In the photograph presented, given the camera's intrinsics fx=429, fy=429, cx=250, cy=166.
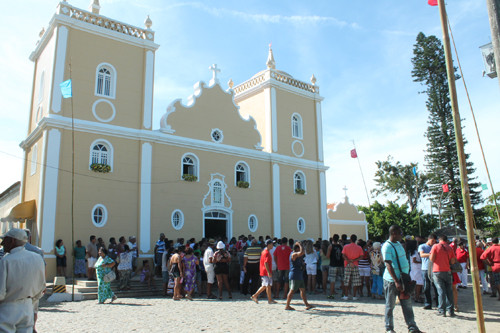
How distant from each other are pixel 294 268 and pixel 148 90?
10989 millimetres

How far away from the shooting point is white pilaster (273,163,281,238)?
66.6 feet

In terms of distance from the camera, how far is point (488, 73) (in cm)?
Result: 607

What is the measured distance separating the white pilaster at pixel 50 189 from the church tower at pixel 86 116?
3cm

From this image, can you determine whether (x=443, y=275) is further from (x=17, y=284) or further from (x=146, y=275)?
(x=146, y=275)

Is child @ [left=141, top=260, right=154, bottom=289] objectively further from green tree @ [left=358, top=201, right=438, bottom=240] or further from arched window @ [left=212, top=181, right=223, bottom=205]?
green tree @ [left=358, top=201, right=438, bottom=240]

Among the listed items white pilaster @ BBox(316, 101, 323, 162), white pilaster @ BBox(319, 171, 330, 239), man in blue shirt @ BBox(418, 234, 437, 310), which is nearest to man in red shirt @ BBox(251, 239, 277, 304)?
man in blue shirt @ BBox(418, 234, 437, 310)

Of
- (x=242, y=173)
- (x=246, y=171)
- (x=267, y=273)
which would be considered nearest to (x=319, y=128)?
(x=246, y=171)

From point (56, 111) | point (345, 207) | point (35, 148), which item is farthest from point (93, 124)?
point (345, 207)

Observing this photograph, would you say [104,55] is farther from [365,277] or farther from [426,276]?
[426,276]

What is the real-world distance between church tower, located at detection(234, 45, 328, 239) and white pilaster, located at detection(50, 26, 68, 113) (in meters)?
9.79

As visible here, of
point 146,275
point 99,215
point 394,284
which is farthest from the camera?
point 99,215

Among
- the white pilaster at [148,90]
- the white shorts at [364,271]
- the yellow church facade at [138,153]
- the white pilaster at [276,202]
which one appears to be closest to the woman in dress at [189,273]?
the white shorts at [364,271]

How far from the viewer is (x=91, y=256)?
543 inches

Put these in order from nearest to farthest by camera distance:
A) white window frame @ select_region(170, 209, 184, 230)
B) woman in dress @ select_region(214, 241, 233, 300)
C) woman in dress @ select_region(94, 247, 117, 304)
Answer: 1. woman in dress @ select_region(94, 247, 117, 304)
2. woman in dress @ select_region(214, 241, 233, 300)
3. white window frame @ select_region(170, 209, 184, 230)
